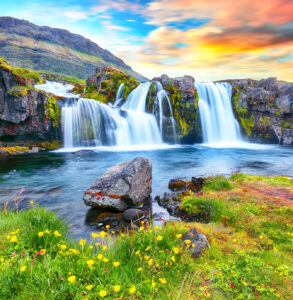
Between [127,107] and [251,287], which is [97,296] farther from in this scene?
[127,107]

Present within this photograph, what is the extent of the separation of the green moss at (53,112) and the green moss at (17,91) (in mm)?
3001

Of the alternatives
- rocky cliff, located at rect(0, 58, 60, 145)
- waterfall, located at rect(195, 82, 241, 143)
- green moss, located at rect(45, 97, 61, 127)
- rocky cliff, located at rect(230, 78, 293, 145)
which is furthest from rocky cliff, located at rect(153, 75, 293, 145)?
rocky cliff, located at rect(0, 58, 60, 145)

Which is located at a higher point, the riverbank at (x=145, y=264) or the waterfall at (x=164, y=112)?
the waterfall at (x=164, y=112)

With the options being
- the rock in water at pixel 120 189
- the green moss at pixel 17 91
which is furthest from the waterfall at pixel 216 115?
the rock in water at pixel 120 189

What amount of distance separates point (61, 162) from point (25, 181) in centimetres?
595

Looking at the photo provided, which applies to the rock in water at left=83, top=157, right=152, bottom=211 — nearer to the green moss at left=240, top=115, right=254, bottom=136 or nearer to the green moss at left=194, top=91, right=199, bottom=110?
the green moss at left=194, top=91, right=199, bottom=110

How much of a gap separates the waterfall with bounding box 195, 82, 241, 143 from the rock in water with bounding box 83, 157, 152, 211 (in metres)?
27.0

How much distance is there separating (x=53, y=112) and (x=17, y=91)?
4.45m

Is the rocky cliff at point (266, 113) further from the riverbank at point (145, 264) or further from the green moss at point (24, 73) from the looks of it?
the green moss at point (24, 73)

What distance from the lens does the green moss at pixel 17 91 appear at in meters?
21.9

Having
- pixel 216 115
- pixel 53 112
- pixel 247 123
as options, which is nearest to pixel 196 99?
pixel 216 115

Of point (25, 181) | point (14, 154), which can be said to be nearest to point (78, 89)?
point (14, 154)

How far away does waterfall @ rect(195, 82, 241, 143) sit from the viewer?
33.6 metres

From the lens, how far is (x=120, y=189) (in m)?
8.02
